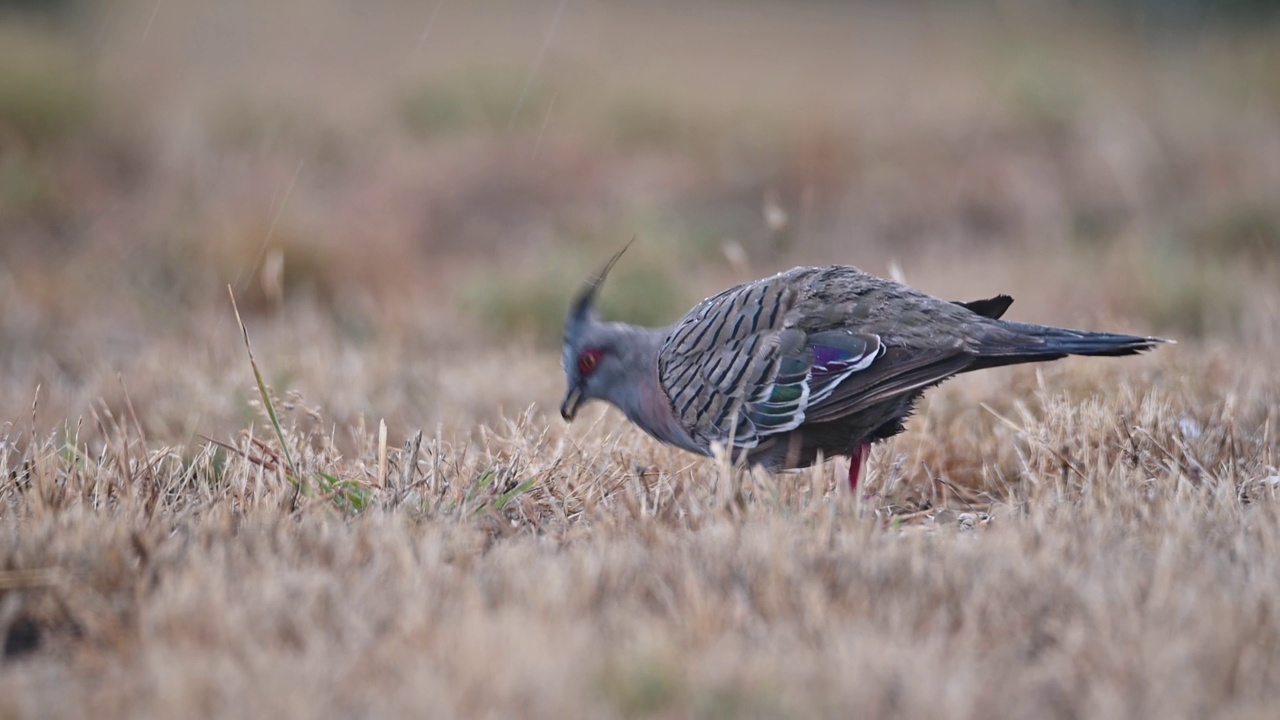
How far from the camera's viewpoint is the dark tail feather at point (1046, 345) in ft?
10.9

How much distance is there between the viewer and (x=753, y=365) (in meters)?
3.64

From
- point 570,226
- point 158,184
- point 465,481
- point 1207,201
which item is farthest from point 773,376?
point 158,184

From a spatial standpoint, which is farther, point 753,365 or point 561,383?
point 561,383

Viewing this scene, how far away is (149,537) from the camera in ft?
9.41

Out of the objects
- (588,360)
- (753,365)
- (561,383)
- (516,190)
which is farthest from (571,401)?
(516,190)

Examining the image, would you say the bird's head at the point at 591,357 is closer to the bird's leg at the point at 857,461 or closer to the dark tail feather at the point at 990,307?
the bird's leg at the point at 857,461

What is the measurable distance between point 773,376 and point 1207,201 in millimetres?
6787

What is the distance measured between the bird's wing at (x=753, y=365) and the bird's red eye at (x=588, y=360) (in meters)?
0.23

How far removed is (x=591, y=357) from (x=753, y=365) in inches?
23.3

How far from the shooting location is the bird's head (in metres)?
Answer: 3.96

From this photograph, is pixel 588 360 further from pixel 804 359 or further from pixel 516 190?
pixel 516 190

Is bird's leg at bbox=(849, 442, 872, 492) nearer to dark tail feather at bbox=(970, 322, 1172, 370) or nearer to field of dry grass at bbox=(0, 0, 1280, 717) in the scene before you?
field of dry grass at bbox=(0, 0, 1280, 717)

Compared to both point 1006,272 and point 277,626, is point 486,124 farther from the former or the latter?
point 277,626

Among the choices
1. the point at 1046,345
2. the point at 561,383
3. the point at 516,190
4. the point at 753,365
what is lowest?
the point at 561,383
